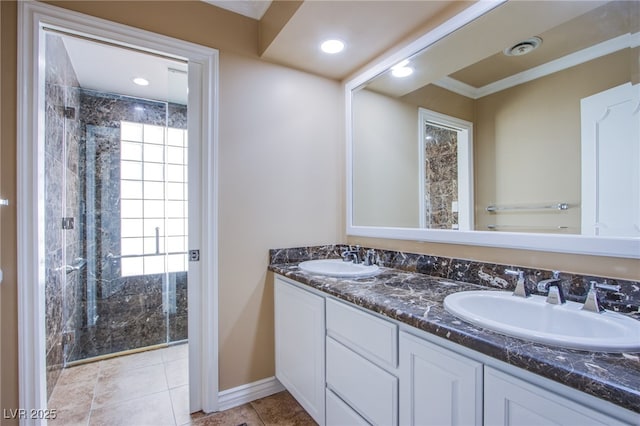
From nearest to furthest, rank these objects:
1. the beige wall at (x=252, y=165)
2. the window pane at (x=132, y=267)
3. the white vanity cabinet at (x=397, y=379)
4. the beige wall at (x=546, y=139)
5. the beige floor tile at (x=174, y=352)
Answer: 1. the white vanity cabinet at (x=397, y=379)
2. the beige wall at (x=546, y=139)
3. the beige wall at (x=252, y=165)
4. the beige floor tile at (x=174, y=352)
5. the window pane at (x=132, y=267)

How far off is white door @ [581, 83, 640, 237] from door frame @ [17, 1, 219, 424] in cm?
179

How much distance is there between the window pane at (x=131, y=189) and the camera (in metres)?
2.78

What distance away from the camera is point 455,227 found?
154 centimetres

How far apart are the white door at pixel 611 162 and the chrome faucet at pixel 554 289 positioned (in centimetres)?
20

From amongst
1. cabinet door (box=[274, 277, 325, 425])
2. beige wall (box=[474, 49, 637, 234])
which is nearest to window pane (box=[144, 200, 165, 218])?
cabinet door (box=[274, 277, 325, 425])

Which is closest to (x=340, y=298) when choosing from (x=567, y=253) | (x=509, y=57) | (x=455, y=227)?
(x=455, y=227)

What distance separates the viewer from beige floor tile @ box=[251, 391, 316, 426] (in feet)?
5.63

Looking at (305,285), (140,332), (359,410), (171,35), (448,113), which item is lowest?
(140,332)

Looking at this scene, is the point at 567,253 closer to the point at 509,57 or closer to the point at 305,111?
the point at 509,57

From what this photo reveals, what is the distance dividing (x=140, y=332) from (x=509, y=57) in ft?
11.2

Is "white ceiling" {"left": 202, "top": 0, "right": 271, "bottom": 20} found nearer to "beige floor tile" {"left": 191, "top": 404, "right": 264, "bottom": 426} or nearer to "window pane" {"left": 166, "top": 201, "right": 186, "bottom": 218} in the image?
"window pane" {"left": 166, "top": 201, "right": 186, "bottom": 218}

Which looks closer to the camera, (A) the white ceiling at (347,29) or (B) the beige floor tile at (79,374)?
(A) the white ceiling at (347,29)

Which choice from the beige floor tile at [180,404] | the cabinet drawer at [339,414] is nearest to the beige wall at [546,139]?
the cabinet drawer at [339,414]

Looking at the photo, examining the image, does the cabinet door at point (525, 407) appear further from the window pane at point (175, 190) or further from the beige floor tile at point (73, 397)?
the window pane at point (175, 190)
